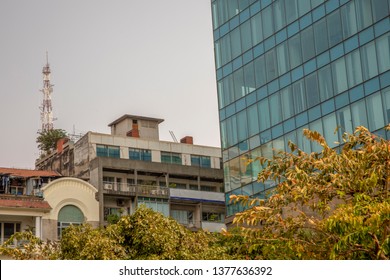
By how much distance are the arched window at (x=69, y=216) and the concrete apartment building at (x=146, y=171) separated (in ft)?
5.74

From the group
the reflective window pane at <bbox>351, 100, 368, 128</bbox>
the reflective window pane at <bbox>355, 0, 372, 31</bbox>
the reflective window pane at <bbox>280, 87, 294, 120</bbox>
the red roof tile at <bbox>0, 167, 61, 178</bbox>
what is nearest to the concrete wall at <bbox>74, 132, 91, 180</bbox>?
the red roof tile at <bbox>0, 167, 61, 178</bbox>

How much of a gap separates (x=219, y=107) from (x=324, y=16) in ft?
34.7

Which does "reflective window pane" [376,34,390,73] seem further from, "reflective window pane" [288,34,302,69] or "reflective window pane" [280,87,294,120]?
"reflective window pane" [280,87,294,120]

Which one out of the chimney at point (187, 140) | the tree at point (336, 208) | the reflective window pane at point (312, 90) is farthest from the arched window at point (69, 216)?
the tree at point (336, 208)

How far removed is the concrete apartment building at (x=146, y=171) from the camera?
6944 cm

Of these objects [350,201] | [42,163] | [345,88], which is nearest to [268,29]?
[345,88]

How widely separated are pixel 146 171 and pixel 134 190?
2.60 metres

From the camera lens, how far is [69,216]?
66875 mm

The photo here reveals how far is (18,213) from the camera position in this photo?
63719 mm

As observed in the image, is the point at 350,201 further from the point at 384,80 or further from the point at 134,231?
the point at 384,80

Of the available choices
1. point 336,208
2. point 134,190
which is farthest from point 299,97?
point 134,190

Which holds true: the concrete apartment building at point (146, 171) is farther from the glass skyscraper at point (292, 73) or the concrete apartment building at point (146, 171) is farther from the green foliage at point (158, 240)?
the green foliage at point (158, 240)

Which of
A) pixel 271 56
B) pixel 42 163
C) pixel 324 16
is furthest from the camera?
pixel 42 163

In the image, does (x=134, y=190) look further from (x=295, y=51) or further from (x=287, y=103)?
(x=295, y=51)
